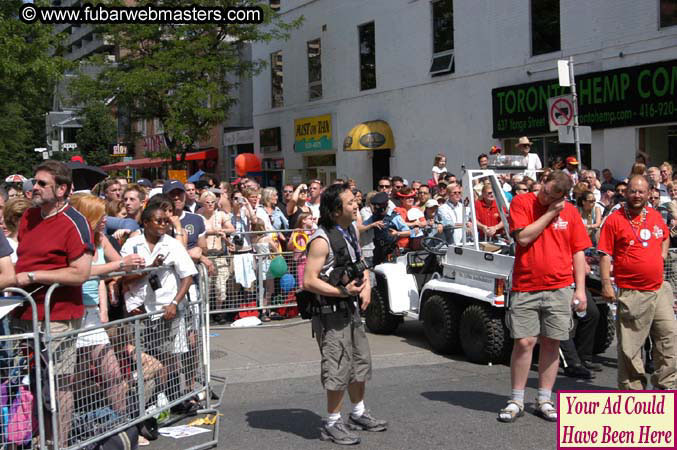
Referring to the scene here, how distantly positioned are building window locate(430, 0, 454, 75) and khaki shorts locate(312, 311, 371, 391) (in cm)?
1596

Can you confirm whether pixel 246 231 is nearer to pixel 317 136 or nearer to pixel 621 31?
pixel 621 31

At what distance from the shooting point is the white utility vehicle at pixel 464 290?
27.0ft

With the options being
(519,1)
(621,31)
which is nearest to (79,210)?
(621,31)

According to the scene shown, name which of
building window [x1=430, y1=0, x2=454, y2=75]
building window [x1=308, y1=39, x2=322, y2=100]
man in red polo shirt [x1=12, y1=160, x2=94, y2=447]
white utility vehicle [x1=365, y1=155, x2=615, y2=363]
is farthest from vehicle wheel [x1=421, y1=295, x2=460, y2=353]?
building window [x1=308, y1=39, x2=322, y2=100]

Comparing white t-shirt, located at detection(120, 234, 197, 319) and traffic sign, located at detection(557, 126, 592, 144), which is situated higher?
traffic sign, located at detection(557, 126, 592, 144)

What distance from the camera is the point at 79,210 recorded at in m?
5.74

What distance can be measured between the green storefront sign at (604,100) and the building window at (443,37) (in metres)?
2.04

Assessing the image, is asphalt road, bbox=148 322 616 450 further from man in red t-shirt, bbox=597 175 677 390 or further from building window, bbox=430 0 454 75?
building window, bbox=430 0 454 75

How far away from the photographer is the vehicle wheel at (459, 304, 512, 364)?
817 centimetres

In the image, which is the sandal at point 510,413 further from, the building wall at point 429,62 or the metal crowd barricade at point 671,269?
the building wall at point 429,62

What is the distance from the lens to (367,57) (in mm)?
24375

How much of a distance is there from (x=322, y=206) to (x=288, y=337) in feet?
15.5

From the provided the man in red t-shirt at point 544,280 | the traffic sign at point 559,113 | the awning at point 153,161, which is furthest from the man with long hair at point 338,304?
the awning at point 153,161

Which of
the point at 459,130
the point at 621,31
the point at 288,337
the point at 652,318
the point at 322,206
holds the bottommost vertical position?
the point at 288,337
